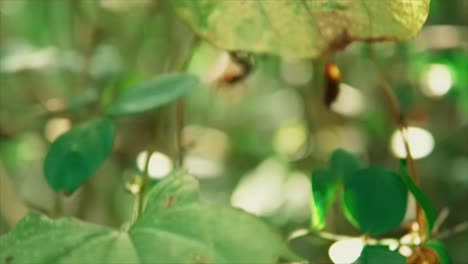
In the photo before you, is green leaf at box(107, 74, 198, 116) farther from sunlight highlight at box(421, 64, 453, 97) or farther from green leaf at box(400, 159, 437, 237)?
sunlight highlight at box(421, 64, 453, 97)

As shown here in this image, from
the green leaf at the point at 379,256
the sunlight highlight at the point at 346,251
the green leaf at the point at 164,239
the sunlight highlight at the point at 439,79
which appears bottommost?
the sunlight highlight at the point at 439,79

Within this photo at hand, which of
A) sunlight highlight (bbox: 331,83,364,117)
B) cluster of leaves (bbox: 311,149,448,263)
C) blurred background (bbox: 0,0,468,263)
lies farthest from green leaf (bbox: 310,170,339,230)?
sunlight highlight (bbox: 331,83,364,117)

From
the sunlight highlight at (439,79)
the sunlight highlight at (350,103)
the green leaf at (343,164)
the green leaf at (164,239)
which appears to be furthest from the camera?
the sunlight highlight at (350,103)

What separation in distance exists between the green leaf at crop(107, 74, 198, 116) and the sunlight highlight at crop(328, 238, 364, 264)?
8.2 inches

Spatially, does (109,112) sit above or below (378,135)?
above

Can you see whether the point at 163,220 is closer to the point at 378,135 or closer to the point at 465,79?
the point at 465,79

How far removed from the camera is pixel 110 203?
1.37 meters

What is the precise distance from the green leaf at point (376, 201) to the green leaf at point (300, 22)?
109 millimetres

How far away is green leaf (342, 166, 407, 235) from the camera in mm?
600

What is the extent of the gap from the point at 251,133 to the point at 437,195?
16.6 inches

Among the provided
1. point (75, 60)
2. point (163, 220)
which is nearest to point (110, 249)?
point (163, 220)

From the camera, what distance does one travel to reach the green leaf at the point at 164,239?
1.71 ft

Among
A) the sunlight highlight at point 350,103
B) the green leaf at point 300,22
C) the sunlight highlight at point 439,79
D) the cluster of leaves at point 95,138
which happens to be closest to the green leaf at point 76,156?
the cluster of leaves at point 95,138

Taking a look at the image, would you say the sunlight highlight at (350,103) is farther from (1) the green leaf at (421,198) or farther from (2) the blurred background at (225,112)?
(1) the green leaf at (421,198)
